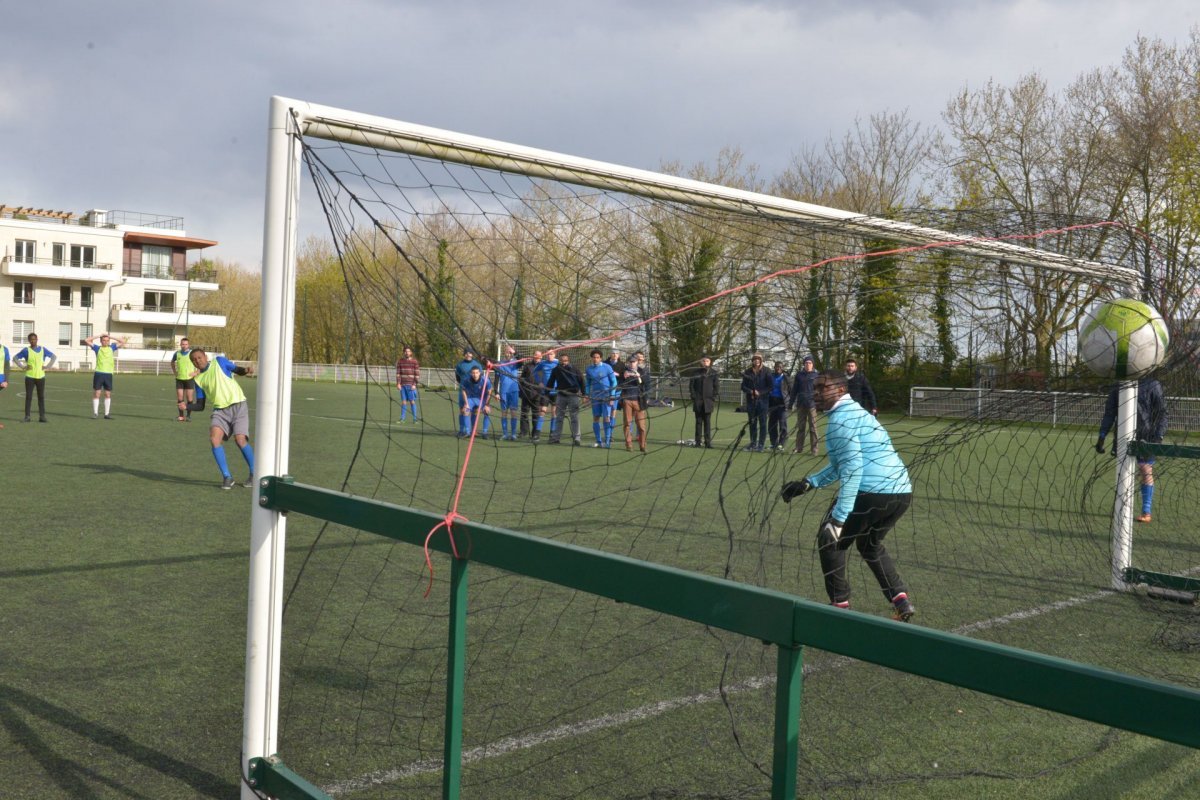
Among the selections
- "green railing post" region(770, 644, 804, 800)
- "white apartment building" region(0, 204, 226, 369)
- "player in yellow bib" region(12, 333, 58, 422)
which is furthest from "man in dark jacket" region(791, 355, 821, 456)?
"white apartment building" region(0, 204, 226, 369)

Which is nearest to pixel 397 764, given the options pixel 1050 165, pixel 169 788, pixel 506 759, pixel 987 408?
pixel 506 759

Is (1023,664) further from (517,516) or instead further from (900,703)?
(517,516)

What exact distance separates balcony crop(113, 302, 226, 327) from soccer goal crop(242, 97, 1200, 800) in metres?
65.3

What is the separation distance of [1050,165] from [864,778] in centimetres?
2553

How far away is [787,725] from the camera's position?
177cm

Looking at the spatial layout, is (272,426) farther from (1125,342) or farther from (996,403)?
(1125,342)

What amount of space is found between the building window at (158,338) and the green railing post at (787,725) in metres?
71.9

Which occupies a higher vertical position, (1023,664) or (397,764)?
(1023,664)

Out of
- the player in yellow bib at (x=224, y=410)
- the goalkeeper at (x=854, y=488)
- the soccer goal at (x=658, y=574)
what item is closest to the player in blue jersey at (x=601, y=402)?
the soccer goal at (x=658, y=574)

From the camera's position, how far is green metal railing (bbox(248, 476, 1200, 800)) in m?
1.39

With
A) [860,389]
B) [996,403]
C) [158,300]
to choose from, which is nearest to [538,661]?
[996,403]

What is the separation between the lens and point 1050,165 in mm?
25516

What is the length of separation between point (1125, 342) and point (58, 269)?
228 feet

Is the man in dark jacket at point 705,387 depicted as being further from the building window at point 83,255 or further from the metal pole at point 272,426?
the building window at point 83,255
